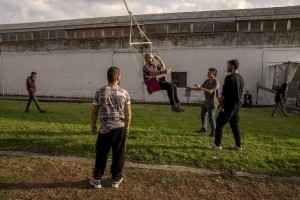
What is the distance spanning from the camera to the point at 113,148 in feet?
13.7

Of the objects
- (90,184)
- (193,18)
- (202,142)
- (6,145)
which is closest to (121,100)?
(90,184)

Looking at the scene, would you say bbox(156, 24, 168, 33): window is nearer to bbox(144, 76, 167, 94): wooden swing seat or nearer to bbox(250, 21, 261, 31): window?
bbox(250, 21, 261, 31): window

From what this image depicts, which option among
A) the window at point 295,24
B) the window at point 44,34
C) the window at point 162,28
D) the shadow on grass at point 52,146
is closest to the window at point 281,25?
the window at point 295,24

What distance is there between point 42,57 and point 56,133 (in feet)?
55.2

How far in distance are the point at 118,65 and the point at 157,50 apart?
10.7 ft

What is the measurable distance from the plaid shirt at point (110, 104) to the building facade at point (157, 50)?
1284 cm

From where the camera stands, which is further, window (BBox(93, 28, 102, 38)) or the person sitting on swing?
window (BBox(93, 28, 102, 38))

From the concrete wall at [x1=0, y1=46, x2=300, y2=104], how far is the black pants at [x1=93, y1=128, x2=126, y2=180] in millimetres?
15377

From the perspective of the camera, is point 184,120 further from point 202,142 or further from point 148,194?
point 148,194

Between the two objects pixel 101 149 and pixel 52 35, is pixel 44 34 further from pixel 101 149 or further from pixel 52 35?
pixel 101 149

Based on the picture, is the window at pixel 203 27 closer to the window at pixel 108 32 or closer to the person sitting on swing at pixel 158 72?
the window at pixel 108 32

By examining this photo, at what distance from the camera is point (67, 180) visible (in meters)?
4.41

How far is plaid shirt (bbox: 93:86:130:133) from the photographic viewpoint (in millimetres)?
3955

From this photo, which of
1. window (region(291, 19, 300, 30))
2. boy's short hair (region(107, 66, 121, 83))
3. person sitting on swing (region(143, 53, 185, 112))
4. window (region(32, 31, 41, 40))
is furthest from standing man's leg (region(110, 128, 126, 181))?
window (region(32, 31, 41, 40))
